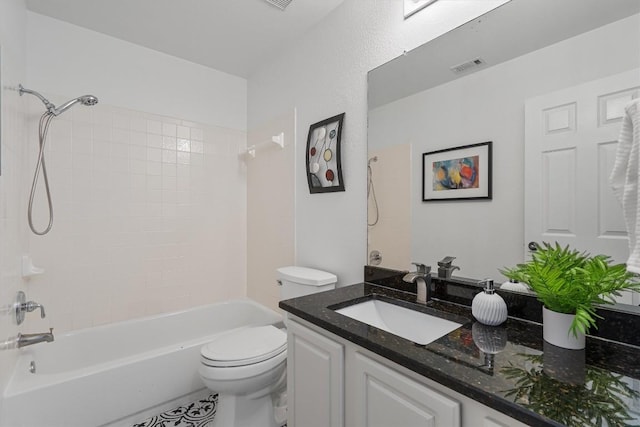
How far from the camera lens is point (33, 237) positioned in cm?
184

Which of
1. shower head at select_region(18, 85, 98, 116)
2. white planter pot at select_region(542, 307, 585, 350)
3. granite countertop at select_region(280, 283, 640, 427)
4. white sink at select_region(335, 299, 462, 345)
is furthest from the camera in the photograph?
shower head at select_region(18, 85, 98, 116)

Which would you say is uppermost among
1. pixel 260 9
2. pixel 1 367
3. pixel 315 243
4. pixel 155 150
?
pixel 260 9

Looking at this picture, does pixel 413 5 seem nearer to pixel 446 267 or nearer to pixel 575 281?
pixel 446 267

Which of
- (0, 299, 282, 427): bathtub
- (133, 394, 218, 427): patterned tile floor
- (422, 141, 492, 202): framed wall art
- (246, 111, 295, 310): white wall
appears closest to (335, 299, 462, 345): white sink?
(422, 141, 492, 202): framed wall art

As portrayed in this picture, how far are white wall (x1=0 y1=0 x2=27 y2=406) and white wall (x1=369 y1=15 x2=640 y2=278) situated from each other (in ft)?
5.61

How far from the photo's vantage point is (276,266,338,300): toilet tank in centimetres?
167

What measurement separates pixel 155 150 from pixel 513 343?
8.09 ft

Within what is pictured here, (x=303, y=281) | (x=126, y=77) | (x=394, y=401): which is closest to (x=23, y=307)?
(x=303, y=281)

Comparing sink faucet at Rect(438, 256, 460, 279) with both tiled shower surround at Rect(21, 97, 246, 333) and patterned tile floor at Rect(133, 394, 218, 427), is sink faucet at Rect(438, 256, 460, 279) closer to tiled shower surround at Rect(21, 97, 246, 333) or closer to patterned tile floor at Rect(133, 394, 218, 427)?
patterned tile floor at Rect(133, 394, 218, 427)

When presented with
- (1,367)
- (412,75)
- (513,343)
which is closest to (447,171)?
(412,75)

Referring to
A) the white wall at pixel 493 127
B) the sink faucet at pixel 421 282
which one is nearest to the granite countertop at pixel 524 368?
the sink faucet at pixel 421 282

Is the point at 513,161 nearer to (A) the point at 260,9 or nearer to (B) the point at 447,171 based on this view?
(B) the point at 447,171

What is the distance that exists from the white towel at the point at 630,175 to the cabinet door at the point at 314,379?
84 centimetres

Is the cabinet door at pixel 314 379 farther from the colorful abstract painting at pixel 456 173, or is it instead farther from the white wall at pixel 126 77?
the white wall at pixel 126 77
